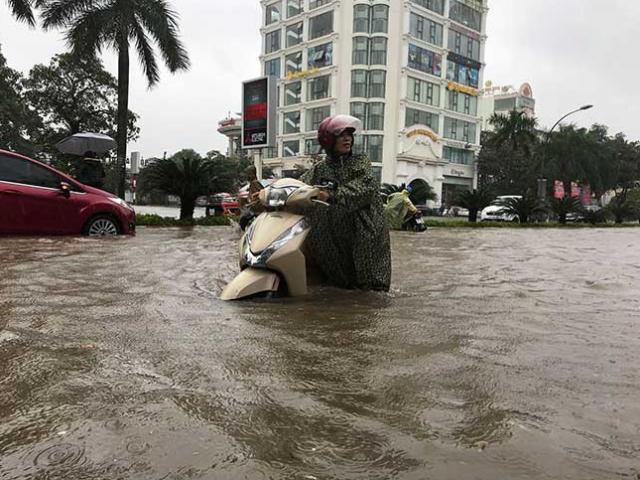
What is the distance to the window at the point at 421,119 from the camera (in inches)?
1913

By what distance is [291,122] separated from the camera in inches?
2029

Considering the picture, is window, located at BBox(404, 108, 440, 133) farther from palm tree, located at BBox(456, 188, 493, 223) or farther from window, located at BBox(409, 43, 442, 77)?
palm tree, located at BBox(456, 188, 493, 223)

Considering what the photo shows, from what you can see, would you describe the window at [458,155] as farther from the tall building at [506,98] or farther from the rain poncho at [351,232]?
the rain poncho at [351,232]

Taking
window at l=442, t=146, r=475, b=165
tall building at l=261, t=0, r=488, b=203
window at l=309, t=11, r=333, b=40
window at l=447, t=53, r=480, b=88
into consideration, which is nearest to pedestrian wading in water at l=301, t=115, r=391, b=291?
tall building at l=261, t=0, r=488, b=203

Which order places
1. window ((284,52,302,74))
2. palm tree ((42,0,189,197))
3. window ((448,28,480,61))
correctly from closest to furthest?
palm tree ((42,0,189,197)) → window ((284,52,302,74)) → window ((448,28,480,61))

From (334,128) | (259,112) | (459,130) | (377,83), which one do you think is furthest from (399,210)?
(459,130)

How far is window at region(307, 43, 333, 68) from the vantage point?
156 feet

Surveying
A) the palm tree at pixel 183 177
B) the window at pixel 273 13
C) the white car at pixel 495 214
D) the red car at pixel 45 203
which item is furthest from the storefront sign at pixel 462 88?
the red car at pixel 45 203

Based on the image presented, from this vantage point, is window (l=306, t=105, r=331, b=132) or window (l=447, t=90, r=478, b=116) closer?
window (l=306, t=105, r=331, b=132)

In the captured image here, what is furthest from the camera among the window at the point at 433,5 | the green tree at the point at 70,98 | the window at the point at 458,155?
the window at the point at 458,155

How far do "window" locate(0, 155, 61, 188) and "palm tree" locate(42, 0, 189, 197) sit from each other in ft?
30.0

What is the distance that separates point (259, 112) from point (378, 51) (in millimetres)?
31427

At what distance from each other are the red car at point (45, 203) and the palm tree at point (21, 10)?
33.4 feet

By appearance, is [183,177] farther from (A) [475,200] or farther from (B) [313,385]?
(B) [313,385]
